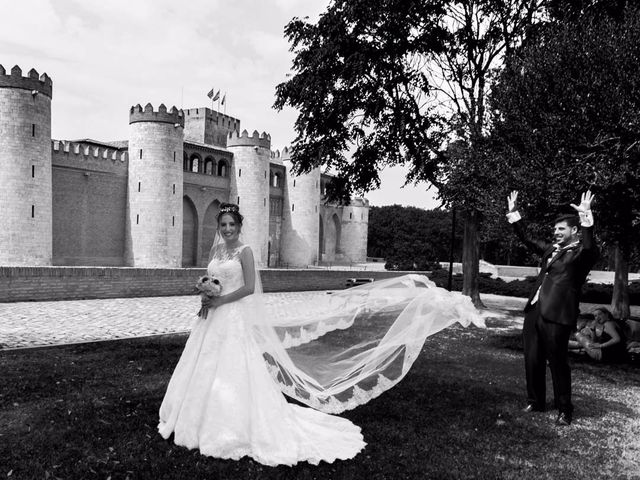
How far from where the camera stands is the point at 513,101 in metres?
10.7

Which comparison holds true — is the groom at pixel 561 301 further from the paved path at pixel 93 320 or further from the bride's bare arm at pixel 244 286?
the paved path at pixel 93 320

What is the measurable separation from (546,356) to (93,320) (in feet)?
37.6

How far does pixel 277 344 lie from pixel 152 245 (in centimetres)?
3239

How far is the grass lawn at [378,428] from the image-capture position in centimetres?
457

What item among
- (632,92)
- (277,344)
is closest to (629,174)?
(632,92)

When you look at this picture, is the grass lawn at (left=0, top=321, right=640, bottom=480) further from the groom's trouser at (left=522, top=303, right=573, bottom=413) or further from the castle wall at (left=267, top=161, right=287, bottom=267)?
the castle wall at (left=267, top=161, right=287, bottom=267)

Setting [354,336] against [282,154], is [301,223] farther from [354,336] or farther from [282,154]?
[354,336]

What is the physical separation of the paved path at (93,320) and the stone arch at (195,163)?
87.8ft

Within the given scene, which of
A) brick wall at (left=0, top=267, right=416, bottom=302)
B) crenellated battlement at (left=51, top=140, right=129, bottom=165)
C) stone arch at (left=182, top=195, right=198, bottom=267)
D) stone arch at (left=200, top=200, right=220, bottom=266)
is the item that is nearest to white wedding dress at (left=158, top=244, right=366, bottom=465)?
brick wall at (left=0, top=267, right=416, bottom=302)

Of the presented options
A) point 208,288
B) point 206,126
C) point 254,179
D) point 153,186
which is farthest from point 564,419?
point 206,126

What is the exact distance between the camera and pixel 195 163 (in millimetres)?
47156

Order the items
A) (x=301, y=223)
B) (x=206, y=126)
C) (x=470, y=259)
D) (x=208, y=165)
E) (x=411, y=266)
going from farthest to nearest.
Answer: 1. (x=206, y=126)
2. (x=301, y=223)
3. (x=208, y=165)
4. (x=411, y=266)
5. (x=470, y=259)

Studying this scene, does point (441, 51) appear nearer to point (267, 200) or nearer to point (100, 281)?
point (100, 281)

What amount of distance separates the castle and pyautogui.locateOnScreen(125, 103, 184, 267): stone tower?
0.07 m
